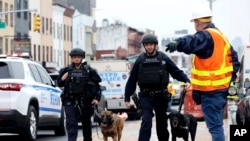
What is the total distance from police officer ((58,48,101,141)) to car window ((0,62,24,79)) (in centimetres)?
290

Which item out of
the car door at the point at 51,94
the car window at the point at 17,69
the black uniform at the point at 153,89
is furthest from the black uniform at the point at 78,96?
the car door at the point at 51,94

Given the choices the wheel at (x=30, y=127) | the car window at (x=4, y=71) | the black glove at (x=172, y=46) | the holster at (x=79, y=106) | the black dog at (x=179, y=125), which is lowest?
the wheel at (x=30, y=127)

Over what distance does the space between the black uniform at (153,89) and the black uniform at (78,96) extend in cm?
135

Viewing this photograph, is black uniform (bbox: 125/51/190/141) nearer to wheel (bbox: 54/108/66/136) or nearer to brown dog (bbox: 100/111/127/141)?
brown dog (bbox: 100/111/127/141)

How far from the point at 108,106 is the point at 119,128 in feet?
48.2

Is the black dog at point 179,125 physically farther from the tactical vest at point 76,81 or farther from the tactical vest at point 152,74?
the tactical vest at point 76,81

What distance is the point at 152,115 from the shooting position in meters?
11.1

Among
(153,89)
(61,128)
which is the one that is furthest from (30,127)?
(153,89)

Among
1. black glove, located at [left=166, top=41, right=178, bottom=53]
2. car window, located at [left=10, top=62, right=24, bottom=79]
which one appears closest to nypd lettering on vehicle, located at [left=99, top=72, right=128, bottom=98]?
car window, located at [left=10, top=62, right=24, bottom=79]

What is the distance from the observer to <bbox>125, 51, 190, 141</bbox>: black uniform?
1101 cm

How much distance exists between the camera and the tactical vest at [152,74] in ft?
36.3

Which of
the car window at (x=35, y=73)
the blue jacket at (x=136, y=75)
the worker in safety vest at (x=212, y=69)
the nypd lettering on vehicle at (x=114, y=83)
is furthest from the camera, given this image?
the nypd lettering on vehicle at (x=114, y=83)

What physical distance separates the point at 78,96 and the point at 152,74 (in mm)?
1761

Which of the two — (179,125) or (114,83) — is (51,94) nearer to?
(179,125)
